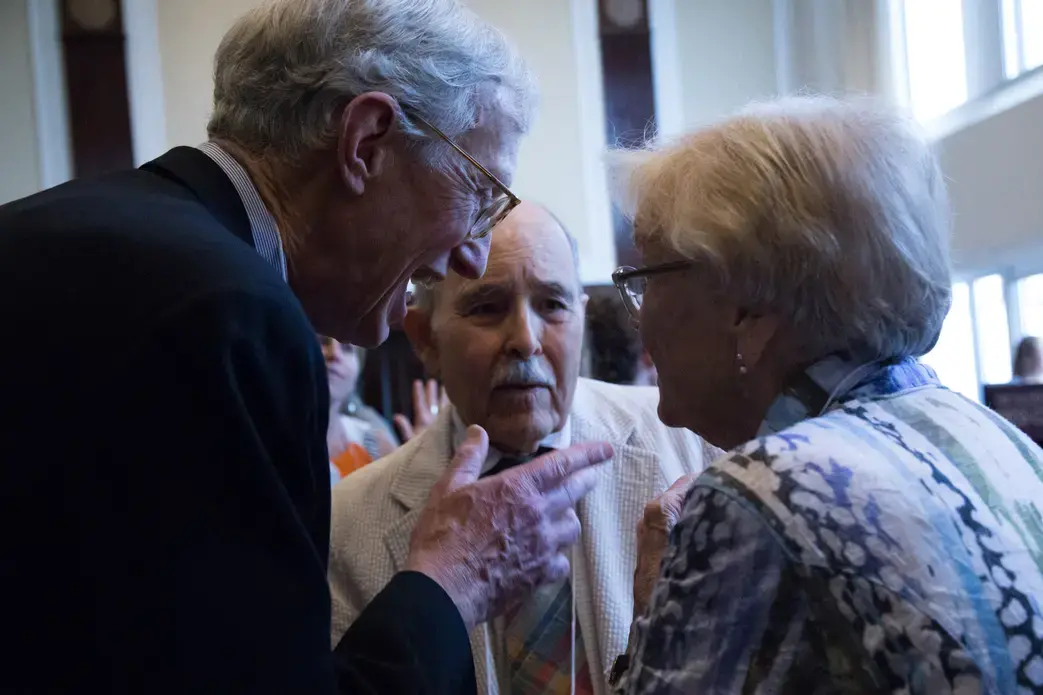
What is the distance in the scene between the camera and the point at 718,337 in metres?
1.40

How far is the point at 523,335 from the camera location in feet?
7.05

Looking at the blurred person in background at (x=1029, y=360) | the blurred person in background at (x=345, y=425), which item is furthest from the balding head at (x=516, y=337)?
the blurred person in background at (x=1029, y=360)

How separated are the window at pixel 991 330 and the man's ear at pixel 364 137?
7041 mm

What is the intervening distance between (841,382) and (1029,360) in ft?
15.8

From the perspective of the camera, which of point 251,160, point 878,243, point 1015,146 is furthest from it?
point 1015,146

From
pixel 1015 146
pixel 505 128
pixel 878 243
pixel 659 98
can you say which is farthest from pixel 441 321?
pixel 659 98

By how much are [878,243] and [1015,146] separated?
614cm

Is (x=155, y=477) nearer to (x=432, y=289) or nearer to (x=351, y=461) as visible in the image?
(x=432, y=289)

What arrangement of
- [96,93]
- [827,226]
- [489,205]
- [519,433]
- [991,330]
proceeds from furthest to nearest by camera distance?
[96,93] < [991,330] < [519,433] < [489,205] < [827,226]

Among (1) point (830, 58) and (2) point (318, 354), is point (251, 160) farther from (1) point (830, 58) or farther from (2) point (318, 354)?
(1) point (830, 58)

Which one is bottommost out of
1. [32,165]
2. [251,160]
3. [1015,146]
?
[251,160]

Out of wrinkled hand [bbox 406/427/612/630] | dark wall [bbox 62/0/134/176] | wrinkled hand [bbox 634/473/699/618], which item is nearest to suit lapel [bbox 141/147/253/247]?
wrinkled hand [bbox 406/427/612/630]

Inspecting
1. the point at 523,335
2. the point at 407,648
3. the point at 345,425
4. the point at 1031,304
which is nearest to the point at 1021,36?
the point at 1031,304

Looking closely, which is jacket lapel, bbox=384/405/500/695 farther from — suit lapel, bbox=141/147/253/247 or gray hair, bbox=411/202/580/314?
suit lapel, bbox=141/147/253/247
